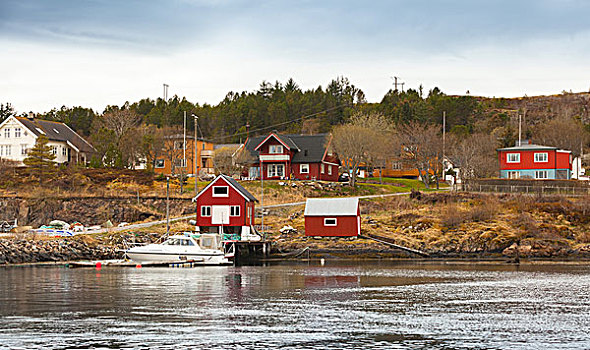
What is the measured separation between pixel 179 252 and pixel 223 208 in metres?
9.03

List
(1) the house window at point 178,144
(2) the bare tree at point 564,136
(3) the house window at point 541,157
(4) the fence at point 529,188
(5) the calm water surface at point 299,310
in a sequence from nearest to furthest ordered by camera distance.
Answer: (5) the calm water surface at point 299,310
(4) the fence at point 529,188
(3) the house window at point 541,157
(1) the house window at point 178,144
(2) the bare tree at point 564,136

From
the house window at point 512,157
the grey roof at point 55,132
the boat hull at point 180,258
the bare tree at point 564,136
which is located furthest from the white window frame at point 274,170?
the bare tree at point 564,136

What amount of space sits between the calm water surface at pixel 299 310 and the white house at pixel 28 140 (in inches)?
2061

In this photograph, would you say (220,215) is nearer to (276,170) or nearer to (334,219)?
(334,219)

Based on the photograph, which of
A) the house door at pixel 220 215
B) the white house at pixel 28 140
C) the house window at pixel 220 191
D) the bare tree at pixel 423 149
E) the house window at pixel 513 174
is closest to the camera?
the house door at pixel 220 215

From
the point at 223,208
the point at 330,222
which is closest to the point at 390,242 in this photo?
the point at 330,222

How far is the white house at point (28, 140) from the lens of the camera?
95125 millimetres

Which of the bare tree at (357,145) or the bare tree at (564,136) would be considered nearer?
the bare tree at (357,145)

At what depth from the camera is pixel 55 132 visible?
328 ft

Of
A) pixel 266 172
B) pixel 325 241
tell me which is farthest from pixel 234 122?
pixel 325 241

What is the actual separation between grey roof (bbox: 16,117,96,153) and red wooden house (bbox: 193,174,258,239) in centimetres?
4404

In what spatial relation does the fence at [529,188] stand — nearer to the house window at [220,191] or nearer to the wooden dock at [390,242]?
the wooden dock at [390,242]

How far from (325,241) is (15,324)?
3798 centimetres

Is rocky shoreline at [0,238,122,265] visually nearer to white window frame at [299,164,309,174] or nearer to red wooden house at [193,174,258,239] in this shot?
red wooden house at [193,174,258,239]
